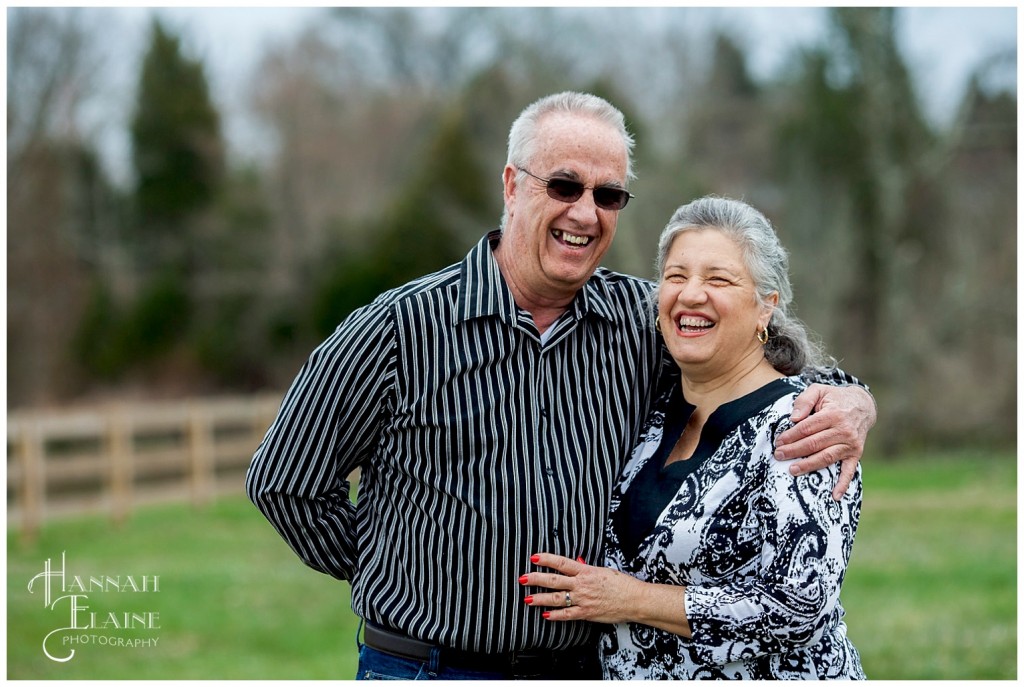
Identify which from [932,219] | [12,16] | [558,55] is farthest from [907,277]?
[12,16]

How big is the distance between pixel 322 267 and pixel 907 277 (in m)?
10.4

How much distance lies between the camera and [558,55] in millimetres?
17016

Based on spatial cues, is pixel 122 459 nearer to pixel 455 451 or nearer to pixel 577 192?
pixel 455 451

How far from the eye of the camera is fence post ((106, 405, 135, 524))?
12.2 m

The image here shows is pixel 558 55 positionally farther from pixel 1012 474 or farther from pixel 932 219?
pixel 1012 474

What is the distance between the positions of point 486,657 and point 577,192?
3.74ft

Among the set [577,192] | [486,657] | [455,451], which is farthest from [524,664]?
[577,192]

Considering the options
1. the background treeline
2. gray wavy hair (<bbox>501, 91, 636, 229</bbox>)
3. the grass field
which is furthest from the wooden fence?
gray wavy hair (<bbox>501, 91, 636, 229</bbox>)

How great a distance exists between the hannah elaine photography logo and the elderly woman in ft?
13.6

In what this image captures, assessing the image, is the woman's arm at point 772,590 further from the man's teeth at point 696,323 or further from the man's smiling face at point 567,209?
the man's smiling face at point 567,209

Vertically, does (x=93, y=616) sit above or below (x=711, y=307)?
below

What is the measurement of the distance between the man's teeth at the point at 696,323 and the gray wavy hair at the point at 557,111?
17.0 inches

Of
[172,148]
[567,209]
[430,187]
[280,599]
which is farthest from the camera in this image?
[172,148]

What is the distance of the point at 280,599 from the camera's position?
8.28m
